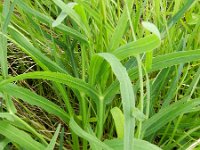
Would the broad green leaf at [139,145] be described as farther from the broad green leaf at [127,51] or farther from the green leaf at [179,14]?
the green leaf at [179,14]

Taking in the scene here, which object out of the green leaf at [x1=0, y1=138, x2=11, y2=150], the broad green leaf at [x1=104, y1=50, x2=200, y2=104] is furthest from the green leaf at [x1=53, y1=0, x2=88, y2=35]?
the green leaf at [x1=0, y1=138, x2=11, y2=150]

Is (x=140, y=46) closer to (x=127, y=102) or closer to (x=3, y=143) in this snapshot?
(x=127, y=102)

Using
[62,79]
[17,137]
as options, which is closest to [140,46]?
[62,79]

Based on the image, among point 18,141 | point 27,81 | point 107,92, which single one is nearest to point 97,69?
point 107,92

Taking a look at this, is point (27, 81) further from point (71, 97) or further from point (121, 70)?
point (121, 70)

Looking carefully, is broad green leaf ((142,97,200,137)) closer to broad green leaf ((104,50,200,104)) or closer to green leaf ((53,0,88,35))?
broad green leaf ((104,50,200,104))

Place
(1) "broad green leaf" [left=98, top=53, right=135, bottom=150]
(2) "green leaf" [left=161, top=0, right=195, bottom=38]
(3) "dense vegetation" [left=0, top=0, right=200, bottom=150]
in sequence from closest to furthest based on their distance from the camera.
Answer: (1) "broad green leaf" [left=98, top=53, right=135, bottom=150] → (3) "dense vegetation" [left=0, top=0, right=200, bottom=150] → (2) "green leaf" [left=161, top=0, right=195, bottom=38]

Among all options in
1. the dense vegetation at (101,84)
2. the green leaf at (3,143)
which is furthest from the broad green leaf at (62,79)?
the green leaf at (3,143)
